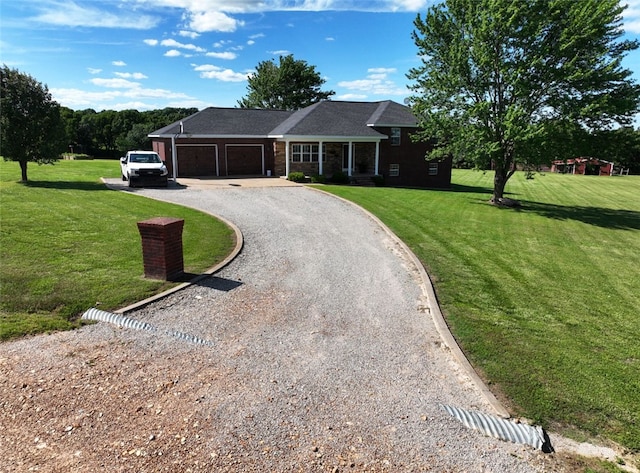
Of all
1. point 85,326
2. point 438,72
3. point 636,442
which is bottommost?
point 636,442

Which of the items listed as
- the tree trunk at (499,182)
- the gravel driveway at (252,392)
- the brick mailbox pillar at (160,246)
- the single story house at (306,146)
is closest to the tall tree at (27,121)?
the single story house at (306,146)

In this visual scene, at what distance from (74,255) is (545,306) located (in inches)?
407

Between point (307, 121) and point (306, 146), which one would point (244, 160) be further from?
point (307, 121)

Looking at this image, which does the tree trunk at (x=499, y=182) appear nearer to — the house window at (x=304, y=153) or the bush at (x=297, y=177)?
the bush at (x=297, y=177)

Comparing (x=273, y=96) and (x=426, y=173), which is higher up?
(x=273, y=96)

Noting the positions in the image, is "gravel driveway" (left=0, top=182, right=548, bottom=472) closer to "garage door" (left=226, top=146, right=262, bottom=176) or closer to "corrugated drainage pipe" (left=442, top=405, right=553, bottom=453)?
"corrugated drainage pipe" (left=442, top=405, right=553, bottom=453)

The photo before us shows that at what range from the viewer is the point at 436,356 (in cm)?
640

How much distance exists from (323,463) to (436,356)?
117 inches

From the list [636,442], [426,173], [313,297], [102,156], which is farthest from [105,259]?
[102,156]

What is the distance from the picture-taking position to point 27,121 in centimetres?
2331

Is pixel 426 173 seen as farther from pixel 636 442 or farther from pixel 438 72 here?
pixel 636 442

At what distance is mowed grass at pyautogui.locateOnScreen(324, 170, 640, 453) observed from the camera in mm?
5367

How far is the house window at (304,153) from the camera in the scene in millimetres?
29719

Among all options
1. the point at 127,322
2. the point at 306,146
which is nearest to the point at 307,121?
the point at 306,146
